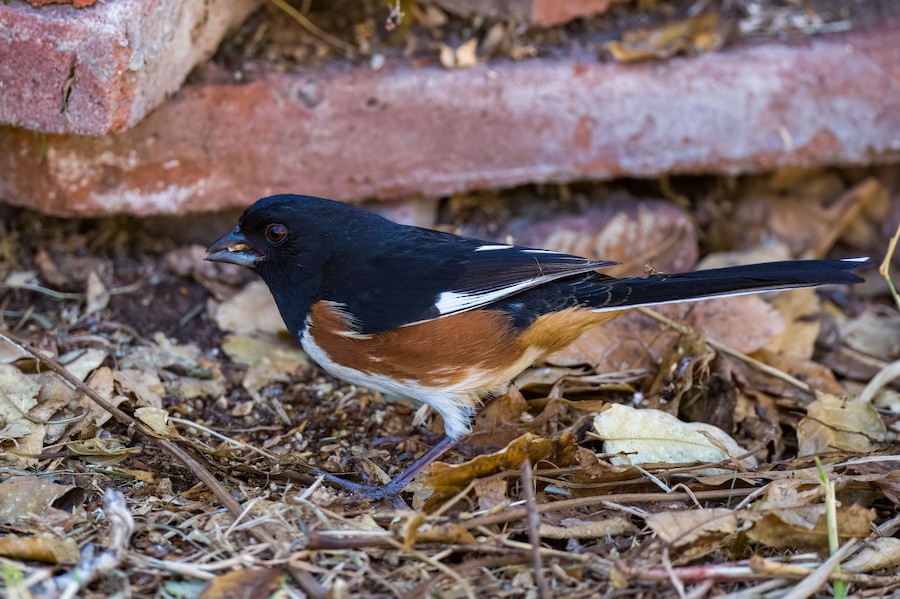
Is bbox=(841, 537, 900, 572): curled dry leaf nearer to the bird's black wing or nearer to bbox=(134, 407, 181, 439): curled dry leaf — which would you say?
the bird's black wing

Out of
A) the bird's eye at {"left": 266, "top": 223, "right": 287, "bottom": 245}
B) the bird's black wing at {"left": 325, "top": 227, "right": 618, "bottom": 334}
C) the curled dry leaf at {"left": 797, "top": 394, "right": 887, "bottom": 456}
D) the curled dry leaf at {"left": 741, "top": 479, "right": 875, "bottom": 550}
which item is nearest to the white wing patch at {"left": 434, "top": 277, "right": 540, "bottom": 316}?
the bird's black wing at {"left": 325, "top": 227, "right": 618, "bottom": 334}

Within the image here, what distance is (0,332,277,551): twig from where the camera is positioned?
8.71 feet

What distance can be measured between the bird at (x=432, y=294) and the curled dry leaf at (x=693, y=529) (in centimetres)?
72

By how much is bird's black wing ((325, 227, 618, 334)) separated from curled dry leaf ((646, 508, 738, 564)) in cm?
82

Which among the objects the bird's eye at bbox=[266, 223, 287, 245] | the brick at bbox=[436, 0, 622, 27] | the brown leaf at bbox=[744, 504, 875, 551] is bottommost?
the brown leaf at bbox=[744, 504, 875, 551]

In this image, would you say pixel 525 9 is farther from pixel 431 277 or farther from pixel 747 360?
pixel 747 360

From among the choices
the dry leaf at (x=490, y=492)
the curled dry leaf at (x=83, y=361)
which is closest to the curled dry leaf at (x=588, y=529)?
the dry leaf at (x=490, y=492)

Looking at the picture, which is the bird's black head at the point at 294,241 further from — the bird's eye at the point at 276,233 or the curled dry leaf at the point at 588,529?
the curled dry leaf at the point at 588,529

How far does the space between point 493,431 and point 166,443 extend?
1.00 metres

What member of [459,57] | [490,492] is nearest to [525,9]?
[459,57]

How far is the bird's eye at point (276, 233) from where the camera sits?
10.8ft

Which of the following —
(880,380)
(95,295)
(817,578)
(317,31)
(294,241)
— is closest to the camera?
(817,578)

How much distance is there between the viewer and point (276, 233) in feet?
10.8

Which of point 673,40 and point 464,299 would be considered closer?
point 464,299
